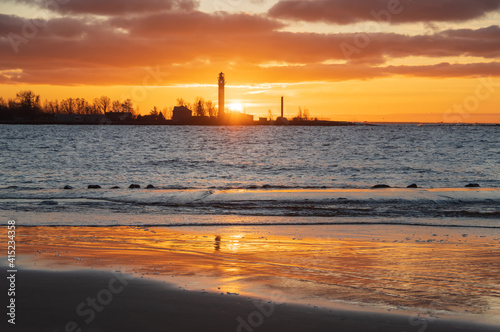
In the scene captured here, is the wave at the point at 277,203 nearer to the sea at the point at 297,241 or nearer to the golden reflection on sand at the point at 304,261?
the sea at the point at 297,241

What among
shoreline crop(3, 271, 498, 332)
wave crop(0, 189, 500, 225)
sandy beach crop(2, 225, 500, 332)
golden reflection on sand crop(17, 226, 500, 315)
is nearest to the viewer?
shoreline crop(3, 271, 498, 332)

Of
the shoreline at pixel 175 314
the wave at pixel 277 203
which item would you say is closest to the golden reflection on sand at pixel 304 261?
the shoreline at pixel 175 314

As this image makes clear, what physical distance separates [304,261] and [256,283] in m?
2.08

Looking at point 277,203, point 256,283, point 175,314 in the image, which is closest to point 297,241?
point 256,283

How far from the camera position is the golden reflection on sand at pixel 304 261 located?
8250mm

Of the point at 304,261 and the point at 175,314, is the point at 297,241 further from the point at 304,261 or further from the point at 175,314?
the point at 175,314

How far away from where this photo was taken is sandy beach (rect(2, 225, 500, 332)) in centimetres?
692

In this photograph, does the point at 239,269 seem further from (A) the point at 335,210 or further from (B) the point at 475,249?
(A) the point at 335,210

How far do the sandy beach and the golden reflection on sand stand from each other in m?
0.02

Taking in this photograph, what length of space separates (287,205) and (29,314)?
52.7ft

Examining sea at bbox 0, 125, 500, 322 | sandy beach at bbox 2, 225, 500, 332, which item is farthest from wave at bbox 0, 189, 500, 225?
sandy beach at bbox 2, 225, 500, 332

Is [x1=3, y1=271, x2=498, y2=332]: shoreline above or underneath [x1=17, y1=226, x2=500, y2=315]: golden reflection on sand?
above

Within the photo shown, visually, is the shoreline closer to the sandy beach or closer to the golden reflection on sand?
the sandy beach

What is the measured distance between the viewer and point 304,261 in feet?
34.9
